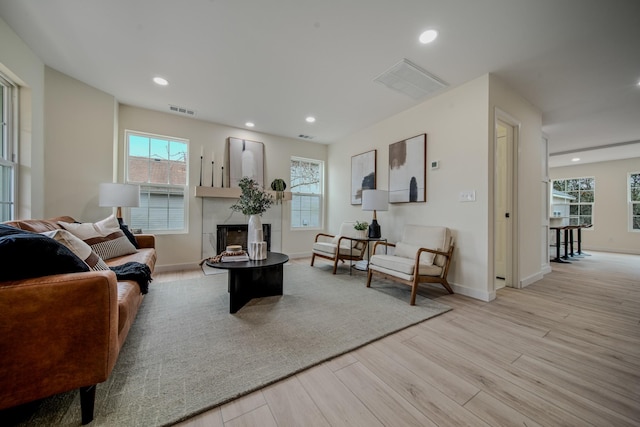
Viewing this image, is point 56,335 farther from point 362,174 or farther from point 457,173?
point 362,174

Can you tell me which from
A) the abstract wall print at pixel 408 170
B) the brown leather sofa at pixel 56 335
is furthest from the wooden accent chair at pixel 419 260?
the brown leather sofa at pixel 56 335

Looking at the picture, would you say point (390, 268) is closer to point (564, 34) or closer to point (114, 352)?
point (114, 352)

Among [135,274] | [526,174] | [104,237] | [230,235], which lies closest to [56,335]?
[135,274]

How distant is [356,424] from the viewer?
3.60 ft

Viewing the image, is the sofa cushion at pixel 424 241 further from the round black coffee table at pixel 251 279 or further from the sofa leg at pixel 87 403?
the sofa leg at pixel 87 403

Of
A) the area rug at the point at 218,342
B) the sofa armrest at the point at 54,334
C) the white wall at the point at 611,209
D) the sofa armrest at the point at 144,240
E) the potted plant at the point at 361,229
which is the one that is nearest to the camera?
the sofa armrest at the point at 54,334

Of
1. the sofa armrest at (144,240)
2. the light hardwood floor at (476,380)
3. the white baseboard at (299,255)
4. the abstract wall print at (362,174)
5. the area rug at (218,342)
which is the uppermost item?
the abstract wall print at (362,174)

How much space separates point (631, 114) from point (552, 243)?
3.77 metres

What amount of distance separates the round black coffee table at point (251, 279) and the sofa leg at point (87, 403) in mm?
1156

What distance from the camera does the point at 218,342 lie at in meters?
1.75

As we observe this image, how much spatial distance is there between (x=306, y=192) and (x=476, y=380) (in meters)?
4.49

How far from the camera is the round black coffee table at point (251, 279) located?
2262 millimetres

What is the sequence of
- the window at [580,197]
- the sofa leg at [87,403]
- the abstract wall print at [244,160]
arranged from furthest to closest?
the window at [580,197]
the abstract wall print at [244,160]
the sofa leg at [87,403]

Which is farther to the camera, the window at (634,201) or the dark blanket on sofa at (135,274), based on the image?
the window at (634,201)
